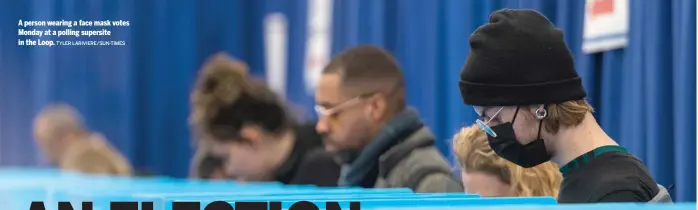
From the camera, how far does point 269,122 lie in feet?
9.07

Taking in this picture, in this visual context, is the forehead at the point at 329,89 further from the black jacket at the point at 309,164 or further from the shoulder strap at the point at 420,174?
the shoulder strap at the point at 420,174

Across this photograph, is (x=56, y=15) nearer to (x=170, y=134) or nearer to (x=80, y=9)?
(x=80, y=9)

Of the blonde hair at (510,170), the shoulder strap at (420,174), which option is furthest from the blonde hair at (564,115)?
the shoulder strap at (420,174)

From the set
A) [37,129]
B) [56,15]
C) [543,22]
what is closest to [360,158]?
[56,15]

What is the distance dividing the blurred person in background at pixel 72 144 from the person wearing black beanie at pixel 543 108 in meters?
1.75

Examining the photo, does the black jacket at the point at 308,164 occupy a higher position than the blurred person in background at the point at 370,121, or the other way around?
the blurred person in background at the point at 370,121

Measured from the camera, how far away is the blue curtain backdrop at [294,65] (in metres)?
1.97

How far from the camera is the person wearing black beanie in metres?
1.27

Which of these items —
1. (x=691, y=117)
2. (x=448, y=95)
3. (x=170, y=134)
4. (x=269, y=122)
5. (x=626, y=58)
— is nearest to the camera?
(x=691, y=117)

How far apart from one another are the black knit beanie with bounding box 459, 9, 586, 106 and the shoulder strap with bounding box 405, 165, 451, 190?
0.63 m

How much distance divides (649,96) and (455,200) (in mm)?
1353

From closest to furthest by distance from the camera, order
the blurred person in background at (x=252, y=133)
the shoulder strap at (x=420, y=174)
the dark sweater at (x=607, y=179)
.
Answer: the dark sweater at (x=607, y=179)
the shoulder strap at (x=420, y=174)
the blurred person in background at (x=252, y=133)

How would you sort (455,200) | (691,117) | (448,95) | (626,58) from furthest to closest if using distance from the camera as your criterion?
(448,95)
(626,58)
(691,117)
(455,200)

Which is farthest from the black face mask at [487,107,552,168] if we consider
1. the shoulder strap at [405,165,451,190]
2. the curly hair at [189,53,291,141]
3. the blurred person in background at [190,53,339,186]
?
the curly hair at [189,53,291,141]
